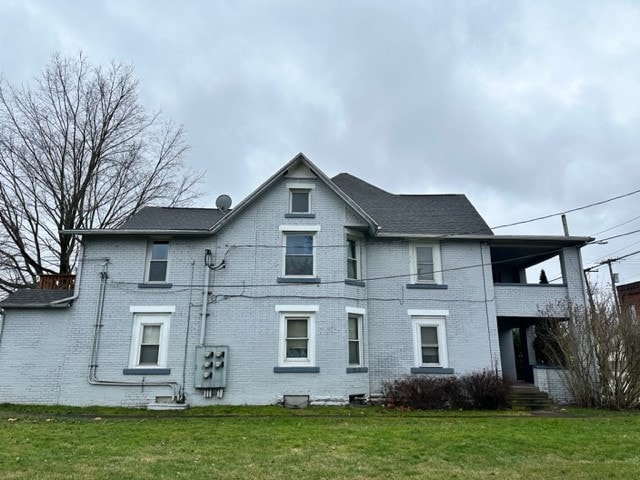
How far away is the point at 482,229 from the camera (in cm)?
1780

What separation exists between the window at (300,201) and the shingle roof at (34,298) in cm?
851

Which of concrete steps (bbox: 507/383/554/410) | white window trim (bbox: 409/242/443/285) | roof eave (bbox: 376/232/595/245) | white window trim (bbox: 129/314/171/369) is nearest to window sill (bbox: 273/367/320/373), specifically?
white window trim (bbox: 129/314/171/369)

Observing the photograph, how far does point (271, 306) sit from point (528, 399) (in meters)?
9.24

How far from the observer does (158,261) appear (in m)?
16.2

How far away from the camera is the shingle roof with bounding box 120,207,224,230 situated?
1666cm

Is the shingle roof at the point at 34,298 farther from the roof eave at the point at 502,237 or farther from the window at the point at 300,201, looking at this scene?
the roof eave at the point at 502,237

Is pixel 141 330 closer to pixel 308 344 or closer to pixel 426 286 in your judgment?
pixel 308 344

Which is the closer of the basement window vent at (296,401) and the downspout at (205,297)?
the basement window vent at (296,401)

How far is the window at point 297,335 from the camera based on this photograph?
15016mm

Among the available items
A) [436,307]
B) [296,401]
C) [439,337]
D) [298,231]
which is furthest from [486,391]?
[298,231]

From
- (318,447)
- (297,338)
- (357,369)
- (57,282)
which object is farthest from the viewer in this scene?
(57,282)

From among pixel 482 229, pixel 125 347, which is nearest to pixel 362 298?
pixel 482 229

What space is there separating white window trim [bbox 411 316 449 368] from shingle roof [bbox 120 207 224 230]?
8.49 metres

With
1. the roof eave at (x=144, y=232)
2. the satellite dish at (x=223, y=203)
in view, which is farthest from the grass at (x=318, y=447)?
the satellite dish at (x=223, y=203)
